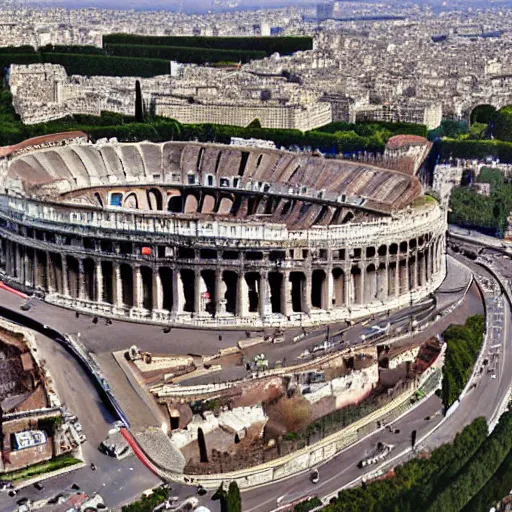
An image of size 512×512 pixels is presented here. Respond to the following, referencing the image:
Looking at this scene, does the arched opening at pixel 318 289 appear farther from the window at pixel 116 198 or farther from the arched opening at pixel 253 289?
the window at pixel 116 198

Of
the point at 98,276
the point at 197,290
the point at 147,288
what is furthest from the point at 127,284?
the point at 197,290

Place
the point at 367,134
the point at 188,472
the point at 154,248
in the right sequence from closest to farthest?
1. the point at 188,472
2. the point at 154,248
3. the point at 367,134

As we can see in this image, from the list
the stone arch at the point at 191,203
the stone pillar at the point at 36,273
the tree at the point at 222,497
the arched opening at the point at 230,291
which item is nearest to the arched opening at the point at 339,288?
the arched opening at the point at 230,291

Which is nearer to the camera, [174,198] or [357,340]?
[357,340]

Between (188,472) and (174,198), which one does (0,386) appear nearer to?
(188,472)

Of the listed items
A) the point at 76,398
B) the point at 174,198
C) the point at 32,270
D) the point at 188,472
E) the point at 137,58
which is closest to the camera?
the point at 188,472

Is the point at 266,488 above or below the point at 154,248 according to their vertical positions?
below

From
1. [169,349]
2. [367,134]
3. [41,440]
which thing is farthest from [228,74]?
[41,440]
